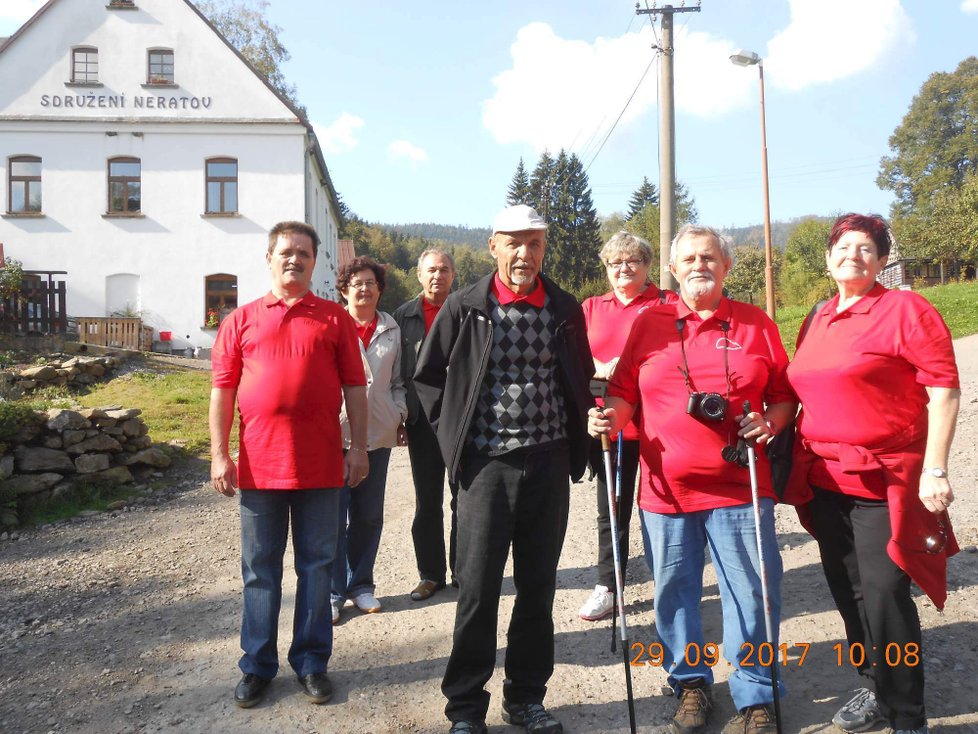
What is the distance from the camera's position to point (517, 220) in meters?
3.03

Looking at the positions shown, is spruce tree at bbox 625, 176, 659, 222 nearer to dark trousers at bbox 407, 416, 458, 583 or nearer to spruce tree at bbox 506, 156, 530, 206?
spruce tree at bbox 506, 156, 530, 206

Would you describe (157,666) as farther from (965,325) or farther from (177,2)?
(177,2)

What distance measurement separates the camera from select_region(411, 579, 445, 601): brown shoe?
460 cm

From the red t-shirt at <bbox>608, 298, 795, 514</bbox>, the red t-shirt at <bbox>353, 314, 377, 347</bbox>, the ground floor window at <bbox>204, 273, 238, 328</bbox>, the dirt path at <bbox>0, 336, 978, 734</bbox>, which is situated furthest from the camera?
the ground floor window at <bbox>204, 273, 238, 328</bbox>

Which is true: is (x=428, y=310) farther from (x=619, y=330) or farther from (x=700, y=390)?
(x=700, y=390)

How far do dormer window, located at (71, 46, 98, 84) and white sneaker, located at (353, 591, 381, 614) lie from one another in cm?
2164

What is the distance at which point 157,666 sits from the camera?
3801mm

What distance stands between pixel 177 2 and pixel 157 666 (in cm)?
2222

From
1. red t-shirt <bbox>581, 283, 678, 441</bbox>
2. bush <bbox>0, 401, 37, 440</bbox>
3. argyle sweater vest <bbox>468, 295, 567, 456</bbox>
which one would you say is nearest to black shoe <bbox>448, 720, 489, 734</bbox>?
argyle sweater vest <bbox>468, 295, 567, 456</bbox>

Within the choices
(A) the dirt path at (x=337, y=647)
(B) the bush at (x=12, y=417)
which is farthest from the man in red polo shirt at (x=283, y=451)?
(B) the bush at (x=12, y=417)

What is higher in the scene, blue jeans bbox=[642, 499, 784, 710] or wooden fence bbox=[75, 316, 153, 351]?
wooden fence bbox=[75, 316, 153, 351]

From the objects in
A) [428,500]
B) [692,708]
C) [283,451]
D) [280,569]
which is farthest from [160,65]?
[692,708]

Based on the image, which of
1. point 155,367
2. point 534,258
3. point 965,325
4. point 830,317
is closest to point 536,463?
point 534,258

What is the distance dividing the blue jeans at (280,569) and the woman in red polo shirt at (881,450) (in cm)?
225
